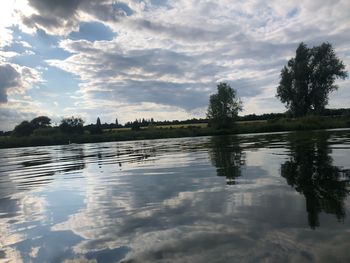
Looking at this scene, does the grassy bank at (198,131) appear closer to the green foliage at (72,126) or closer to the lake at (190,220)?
the green foliage at (72,126)

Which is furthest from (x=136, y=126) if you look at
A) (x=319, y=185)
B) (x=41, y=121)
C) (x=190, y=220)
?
(x=190, y=220)

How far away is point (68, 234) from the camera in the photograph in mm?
6594

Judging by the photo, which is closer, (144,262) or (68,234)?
(144,262)

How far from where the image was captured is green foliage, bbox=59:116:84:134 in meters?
127

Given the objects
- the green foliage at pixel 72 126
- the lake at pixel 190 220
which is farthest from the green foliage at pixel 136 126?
the lake at pixel 190 220

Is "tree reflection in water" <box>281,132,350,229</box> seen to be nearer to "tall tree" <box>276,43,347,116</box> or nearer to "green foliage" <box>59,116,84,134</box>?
"tall tree" <box>276,43,347,116</box>

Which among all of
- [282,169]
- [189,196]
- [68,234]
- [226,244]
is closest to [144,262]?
[226,244]

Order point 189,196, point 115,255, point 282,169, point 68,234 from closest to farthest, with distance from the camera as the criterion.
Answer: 1. point 115,255
2. point 68,234
3. point 189,196
4. point 282,169

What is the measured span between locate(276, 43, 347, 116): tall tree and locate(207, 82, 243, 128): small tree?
28.6m

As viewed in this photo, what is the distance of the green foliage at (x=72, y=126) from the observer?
127 meters

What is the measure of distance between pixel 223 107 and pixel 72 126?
5959 cm

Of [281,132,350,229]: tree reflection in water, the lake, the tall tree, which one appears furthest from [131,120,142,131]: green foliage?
the lake

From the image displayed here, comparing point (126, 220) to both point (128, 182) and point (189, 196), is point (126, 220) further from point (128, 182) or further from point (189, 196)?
point (128, 182)

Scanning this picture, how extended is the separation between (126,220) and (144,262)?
2561 mm
